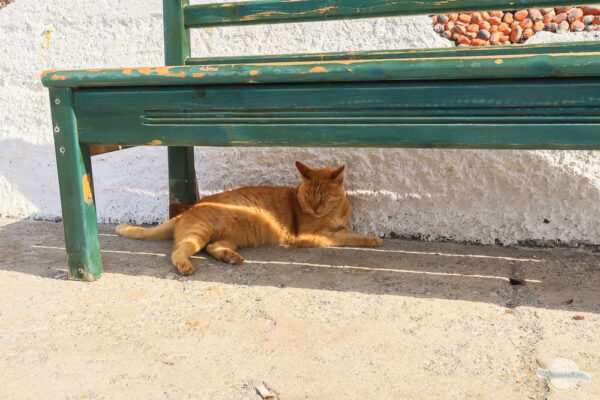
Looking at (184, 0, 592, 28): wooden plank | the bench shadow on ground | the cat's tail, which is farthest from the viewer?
the cat's tail

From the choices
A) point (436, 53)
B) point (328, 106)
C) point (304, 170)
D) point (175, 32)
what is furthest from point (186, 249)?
point (436, 53)

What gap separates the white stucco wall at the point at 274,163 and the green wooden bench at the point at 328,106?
2.03ft

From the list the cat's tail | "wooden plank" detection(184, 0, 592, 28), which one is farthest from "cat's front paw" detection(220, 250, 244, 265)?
"wooden plank" detection(184, 0, 592, 28)

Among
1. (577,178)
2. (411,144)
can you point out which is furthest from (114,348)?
(577,178)

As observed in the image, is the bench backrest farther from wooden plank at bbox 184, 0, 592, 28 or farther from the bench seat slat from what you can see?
the bench seat slat

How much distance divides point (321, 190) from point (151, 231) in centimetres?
90

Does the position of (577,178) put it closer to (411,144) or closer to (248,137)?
(411,144)

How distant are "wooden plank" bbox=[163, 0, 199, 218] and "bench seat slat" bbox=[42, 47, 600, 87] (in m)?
0.74

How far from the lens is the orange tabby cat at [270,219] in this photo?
2.51 metres

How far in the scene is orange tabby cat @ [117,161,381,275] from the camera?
8.25 feet

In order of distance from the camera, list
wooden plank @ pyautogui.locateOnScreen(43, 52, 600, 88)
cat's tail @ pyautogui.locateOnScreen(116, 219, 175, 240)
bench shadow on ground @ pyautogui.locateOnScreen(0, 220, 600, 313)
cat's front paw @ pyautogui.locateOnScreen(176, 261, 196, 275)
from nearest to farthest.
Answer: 1. wooden plank @ pyautogui.locateOnScreen(43, 52, 600, 88)
2. bench shadow on ground @ pyautogui.locateOnScreen(0, 220, 600, 313)
3. cat's front paw @ pyautogui.locateOnScreen(176, 261, 196, 275)
4. cat's tail @ pyautogui.locateOnScreen(116, 219, 175, 240)

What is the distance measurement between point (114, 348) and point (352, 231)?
155 cm

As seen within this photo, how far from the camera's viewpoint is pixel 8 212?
3211 mm

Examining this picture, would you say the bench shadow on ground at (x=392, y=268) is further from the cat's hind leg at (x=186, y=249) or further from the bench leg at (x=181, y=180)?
the bench leg at (x=181, y=180)
